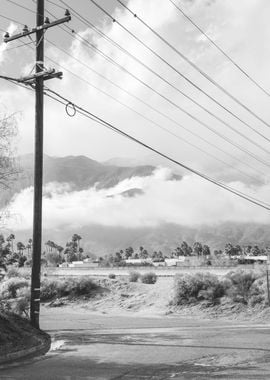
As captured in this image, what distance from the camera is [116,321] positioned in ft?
94.9

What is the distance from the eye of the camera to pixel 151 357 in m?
14.4

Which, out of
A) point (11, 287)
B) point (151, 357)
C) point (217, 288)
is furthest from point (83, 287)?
point (151, 357)

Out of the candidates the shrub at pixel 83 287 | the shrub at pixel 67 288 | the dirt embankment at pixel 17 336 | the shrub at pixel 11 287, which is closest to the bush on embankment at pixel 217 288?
the shrub at pixel 83 287

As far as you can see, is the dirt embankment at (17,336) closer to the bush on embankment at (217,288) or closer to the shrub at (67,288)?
the bush on embankment at (217,288)

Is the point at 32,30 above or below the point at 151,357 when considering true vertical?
above

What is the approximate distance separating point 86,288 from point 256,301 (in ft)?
50.8

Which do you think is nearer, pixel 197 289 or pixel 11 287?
pixel 197 289

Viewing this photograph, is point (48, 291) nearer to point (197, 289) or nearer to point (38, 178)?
point (197, 289)

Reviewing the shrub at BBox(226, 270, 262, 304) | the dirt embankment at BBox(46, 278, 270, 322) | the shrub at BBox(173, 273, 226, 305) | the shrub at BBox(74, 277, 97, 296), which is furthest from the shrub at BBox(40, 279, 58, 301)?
the shrub at BBox(226, 270, 262, 304)

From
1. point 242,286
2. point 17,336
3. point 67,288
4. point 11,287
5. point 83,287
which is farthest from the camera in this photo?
point 67,288

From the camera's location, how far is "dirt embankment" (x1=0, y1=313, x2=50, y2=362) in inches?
575

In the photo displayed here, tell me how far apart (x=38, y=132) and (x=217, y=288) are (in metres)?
21.2

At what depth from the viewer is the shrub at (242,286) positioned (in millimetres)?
34500

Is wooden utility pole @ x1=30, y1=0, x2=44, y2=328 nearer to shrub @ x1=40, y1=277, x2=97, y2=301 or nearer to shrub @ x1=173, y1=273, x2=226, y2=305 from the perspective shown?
shrub @ x1=173, y1=273, x2=226, y2=305
